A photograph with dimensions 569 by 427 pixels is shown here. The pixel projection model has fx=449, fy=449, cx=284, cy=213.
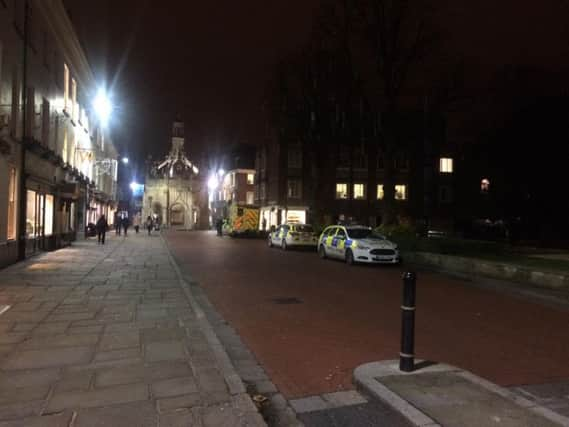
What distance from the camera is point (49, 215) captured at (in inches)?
768

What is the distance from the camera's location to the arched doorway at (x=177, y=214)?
7044cm

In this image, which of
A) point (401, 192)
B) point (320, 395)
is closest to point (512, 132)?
point (401, 192)

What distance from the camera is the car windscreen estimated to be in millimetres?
18047

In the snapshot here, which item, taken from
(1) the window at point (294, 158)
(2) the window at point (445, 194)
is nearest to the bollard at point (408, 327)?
(1) the window at point (294, 158)

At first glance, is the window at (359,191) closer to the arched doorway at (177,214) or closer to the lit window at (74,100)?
the lit window at (74,100)

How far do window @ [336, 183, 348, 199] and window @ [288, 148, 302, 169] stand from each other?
4632 mm

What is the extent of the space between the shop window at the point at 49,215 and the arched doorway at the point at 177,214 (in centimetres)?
5052

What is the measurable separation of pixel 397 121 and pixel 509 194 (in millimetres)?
14083

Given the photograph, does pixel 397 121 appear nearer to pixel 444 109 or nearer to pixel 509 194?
pixel 444 109

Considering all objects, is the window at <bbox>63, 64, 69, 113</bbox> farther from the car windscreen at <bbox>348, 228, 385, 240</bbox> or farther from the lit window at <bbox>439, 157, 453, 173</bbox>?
the lit window at <bbox>439, 157, 453, 173</bbox>

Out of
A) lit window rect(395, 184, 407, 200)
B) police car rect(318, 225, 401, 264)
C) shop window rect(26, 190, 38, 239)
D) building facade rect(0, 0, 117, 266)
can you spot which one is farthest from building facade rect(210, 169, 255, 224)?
shop window rect(26, 190, 38, 239)

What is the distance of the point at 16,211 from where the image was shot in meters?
14.5

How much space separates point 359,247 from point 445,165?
33.6m

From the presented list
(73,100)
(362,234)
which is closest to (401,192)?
(362,234)
